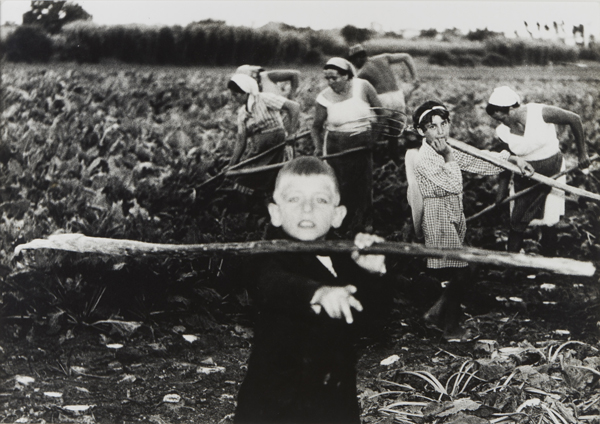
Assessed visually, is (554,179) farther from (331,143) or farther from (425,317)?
(331,143)

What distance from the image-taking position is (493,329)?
2439 millimetres

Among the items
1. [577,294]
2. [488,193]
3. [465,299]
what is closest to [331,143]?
[488,193]

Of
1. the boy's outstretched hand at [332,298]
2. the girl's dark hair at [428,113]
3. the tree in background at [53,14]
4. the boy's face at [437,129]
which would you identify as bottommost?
the boy's outstretched hand at [332,298]

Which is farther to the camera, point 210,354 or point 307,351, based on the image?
point 210,354

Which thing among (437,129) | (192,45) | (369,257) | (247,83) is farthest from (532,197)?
(192,45)

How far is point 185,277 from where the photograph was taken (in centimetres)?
251

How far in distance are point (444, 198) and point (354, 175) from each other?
43cm

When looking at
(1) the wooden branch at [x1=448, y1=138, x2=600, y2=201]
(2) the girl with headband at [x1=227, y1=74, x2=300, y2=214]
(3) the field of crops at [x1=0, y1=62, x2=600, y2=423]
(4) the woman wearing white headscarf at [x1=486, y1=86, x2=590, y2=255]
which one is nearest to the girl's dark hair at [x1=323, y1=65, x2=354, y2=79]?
(3) the field of crops at [x1=0, y1=62, x2=600, y2=423]

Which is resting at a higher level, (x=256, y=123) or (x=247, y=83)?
(x=247, y=83)

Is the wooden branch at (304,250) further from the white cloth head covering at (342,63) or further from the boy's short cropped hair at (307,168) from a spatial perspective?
the white cloth head covering at (342,63)

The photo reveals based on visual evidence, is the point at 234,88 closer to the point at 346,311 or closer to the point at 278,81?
the point at 278,81

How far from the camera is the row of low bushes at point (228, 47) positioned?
8.27ft

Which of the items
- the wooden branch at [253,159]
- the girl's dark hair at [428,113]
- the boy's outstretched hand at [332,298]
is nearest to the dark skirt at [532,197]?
the girl's dark hair at [428,113]

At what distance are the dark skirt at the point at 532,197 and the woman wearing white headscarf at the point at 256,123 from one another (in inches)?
42.9
